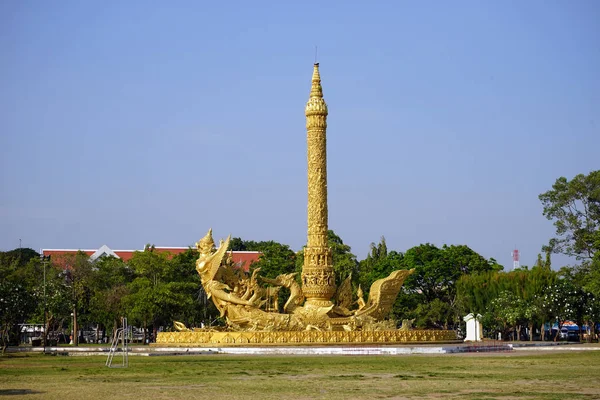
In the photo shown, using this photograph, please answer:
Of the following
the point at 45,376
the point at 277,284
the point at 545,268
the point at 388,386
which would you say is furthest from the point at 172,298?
the point at 388,386

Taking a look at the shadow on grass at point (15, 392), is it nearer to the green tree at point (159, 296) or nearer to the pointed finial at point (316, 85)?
the pointed finial at point (316, 85)

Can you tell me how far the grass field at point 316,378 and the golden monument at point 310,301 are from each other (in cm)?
937

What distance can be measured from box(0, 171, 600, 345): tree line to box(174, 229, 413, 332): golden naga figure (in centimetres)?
911

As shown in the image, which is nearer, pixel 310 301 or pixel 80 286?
pixel 310 301

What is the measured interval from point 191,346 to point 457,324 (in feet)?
91.5

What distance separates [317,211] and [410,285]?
19277mm

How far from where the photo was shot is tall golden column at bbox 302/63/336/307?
4994 cm

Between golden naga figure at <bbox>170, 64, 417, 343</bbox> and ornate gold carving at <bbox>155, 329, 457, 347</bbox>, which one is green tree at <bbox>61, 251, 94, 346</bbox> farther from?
ornate gold carving at <bbox>155, 329, 457, 347</bbox>

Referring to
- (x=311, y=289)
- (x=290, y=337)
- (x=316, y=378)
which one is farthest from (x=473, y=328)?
(x=316, y=378)

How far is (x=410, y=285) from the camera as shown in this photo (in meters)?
68.3

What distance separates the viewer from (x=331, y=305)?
161ft

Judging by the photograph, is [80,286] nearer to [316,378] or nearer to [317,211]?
[317,211]

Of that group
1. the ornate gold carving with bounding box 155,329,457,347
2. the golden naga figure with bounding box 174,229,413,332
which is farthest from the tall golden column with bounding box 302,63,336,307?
the ornate gold carving with bounding box 155,329,457,347

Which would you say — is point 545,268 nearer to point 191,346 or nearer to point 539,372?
point 191,346
